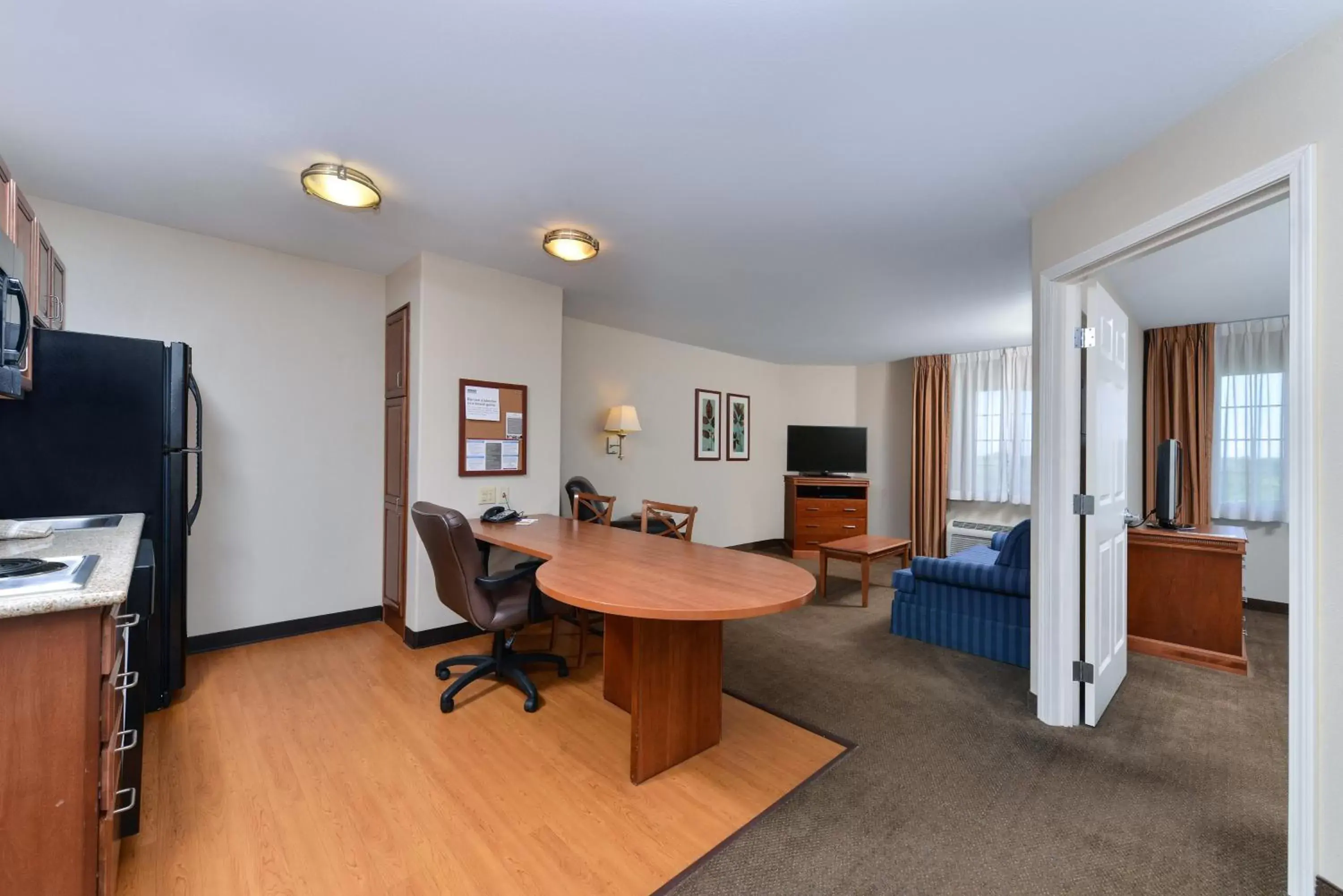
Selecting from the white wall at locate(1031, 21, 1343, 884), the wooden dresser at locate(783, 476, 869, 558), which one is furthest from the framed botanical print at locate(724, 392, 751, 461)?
the white wall at locate(1031, 21, 1343, 884)

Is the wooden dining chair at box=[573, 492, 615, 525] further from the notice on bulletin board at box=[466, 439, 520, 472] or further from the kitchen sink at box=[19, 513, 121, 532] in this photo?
the kitchen sink at box=[19, 513, 121, 532]

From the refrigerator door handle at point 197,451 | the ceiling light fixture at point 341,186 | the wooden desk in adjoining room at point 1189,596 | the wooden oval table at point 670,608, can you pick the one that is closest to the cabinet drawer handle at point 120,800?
the wooden oval table at point 670,608

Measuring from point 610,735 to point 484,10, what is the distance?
2.47 meters

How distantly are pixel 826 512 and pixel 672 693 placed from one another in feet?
15.1

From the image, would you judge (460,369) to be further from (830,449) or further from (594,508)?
(830,449)

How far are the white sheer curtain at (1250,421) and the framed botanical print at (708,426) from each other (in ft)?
14.0

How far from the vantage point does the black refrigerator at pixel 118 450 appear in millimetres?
2037

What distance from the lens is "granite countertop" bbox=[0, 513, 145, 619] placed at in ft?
3.37

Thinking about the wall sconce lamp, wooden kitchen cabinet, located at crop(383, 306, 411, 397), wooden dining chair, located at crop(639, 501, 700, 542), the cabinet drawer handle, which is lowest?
the cabinet drawer handle

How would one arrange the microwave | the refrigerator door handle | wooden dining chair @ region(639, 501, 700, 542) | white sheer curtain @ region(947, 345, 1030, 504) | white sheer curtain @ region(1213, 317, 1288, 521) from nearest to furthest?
the microwave → the refrigerator door handle → wooden dining chair @ region(639, 501, 700, 542) → white sheer curtain @ region(1213, 317, 1288, 521) → white sheer curtain @ region(947, 345, 1030, 504)

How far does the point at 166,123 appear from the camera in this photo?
74.8 inches

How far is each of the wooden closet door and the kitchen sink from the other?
127cm

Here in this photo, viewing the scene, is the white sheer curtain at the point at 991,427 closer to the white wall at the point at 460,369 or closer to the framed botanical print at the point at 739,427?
the framed botanical print at the point at 739,427

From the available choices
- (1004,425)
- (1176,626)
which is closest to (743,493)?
(1004,425)
